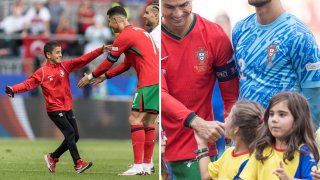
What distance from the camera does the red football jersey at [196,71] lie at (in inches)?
169

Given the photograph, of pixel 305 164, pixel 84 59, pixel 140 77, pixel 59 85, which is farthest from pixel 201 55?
pixel 140 77

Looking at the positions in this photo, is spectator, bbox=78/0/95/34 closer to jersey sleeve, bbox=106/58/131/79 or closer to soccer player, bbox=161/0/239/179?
jersey sleeve, bbox=106/58/131/79

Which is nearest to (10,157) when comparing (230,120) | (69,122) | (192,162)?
(69,122)

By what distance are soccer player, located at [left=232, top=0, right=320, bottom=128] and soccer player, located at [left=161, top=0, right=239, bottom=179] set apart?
1.04 feet

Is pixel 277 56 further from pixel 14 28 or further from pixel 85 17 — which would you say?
pixel 14 28

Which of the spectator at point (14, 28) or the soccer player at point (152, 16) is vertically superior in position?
the soccer player at point (152, 16)

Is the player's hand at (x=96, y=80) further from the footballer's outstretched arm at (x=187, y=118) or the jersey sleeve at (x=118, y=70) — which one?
the footballer's outstretched arm at (x=187, y=118)

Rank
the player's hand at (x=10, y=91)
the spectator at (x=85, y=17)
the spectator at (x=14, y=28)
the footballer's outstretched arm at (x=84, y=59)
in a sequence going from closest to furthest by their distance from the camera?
the player's hand at (x=10, y=91), the footballer's outstretched arm at (x=84, y=59), the spectator at (x=14, y=28), the spectator at (x=85, y=17)

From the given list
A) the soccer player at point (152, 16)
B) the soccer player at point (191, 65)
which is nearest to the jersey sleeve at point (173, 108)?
the soccer player at point (191, 65)

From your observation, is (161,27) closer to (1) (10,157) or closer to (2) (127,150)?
(1) (10,157)

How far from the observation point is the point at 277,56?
3.82 meters

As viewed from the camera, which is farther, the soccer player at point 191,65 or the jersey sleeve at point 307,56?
the soccer player at point 191,65

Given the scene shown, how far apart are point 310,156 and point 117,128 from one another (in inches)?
406

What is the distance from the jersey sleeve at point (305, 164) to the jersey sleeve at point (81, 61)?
11.2ft
